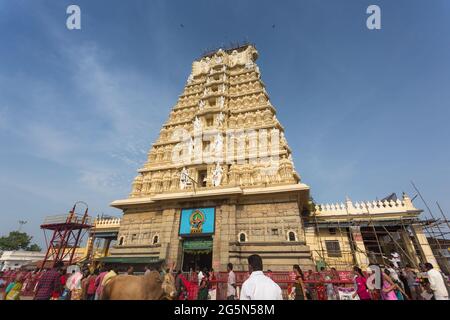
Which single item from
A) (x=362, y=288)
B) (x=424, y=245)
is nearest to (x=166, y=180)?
(x=362, y=288)

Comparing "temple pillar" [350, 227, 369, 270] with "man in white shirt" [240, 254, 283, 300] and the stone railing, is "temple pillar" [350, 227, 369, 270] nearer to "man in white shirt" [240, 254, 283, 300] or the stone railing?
the stone railing

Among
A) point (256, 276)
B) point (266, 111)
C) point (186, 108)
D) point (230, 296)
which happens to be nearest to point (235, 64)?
point (186, 108)

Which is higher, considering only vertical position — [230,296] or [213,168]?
[213,168]

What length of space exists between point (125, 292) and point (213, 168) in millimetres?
14713

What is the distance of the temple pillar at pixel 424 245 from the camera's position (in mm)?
13953

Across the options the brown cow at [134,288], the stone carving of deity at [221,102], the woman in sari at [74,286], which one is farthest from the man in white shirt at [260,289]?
the stone carving of deity at [221,102]

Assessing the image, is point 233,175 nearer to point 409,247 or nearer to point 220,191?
point 220,191

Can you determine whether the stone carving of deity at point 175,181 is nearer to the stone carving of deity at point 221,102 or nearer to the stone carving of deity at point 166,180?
the stone carving of deity at point 166,180

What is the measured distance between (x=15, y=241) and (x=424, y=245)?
64824 mm

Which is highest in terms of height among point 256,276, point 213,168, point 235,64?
point 235,64

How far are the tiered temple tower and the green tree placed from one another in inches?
1682
